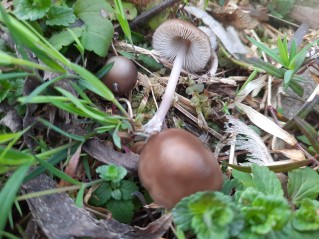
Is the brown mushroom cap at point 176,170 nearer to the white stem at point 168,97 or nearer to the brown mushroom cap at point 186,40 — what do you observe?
the white stem at point 168,97

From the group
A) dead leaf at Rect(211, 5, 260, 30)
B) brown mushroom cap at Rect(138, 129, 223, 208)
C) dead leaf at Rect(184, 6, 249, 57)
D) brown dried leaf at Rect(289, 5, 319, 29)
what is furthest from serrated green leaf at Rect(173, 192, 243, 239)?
brown dried leaf at Rect(289, 5, 319, 29)

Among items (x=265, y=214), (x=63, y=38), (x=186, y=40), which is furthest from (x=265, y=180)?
(x=63, y=38)

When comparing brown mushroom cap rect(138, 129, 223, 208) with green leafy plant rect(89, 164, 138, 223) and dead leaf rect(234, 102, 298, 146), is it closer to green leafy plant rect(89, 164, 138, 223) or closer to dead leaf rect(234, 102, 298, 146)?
green leafy plant rect(89, 164, 138, 223)

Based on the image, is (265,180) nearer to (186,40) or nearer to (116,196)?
(116,196)

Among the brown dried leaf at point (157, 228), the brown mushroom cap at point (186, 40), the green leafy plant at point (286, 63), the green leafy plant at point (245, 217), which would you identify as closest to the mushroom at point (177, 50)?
the brown mushroom cap at point (186, 40)

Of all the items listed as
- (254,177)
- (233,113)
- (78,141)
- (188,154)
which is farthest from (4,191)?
(233,113)

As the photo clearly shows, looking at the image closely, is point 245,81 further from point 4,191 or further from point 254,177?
point 4,191

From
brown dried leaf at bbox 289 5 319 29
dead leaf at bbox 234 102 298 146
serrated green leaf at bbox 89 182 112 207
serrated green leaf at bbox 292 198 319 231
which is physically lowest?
serrated green leaf at bbox 89 182 112 207

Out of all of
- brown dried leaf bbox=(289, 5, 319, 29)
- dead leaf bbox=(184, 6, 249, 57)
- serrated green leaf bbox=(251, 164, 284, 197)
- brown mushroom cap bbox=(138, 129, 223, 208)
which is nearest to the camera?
brown mushroom cap bbox=(138, 129, 223, 208)
